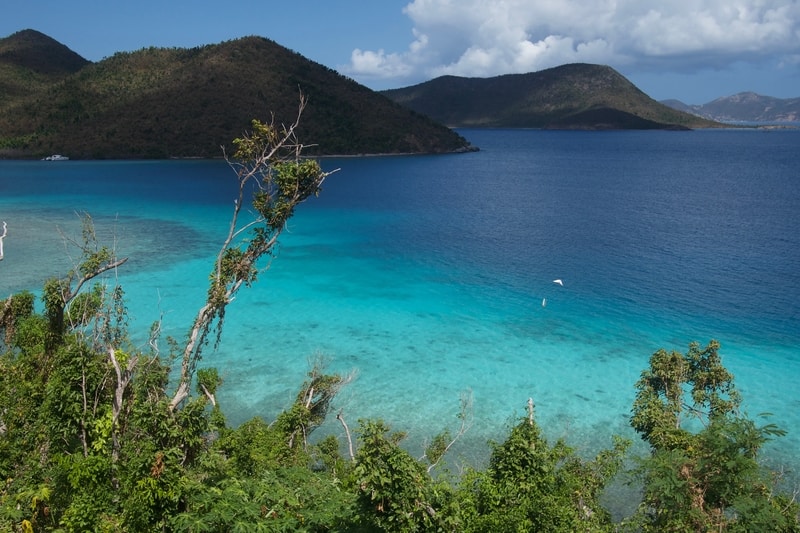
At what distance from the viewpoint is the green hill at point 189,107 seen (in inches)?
4624

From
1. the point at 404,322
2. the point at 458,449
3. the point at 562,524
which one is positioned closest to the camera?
the point at 562,524

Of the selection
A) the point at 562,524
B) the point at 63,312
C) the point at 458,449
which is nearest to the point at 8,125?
the point at 63,312

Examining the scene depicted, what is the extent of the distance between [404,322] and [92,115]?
380 feet

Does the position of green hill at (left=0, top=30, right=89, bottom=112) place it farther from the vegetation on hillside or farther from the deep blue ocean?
the vegetation on hillside

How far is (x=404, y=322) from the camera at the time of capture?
32.9 m

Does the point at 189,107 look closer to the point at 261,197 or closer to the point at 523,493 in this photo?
the point at 261,197

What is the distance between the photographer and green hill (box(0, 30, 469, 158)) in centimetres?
11744

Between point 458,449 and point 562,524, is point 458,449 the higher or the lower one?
the lower one

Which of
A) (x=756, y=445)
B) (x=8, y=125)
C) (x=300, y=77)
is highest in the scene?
(x=300, y=77)

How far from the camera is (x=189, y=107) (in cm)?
12475

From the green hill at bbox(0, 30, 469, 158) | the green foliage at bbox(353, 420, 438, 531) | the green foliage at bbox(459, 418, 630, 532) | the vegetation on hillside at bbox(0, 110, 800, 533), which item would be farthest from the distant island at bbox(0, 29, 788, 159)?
the green foliage at bbox(353, 420, 438, 531)

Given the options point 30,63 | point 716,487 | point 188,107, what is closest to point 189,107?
point 188,107

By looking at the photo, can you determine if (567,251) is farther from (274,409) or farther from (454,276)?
(274,409)

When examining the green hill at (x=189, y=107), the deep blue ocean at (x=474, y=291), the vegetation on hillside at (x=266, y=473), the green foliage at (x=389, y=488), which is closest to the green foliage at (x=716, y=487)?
the vegetation on hillside at (x=266, y=473)
